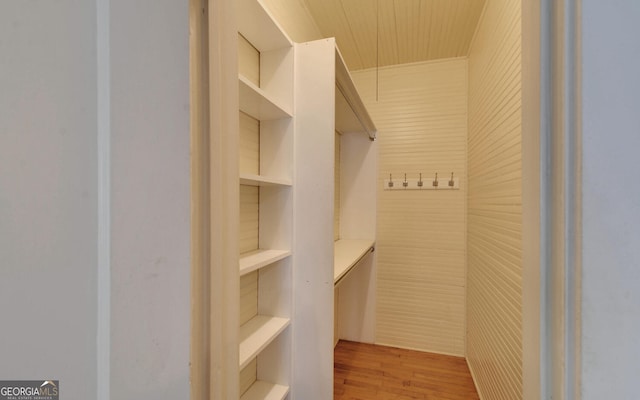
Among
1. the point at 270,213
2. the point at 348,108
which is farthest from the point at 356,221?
the point at 270,213

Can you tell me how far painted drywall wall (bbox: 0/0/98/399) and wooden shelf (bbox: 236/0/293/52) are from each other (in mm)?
847

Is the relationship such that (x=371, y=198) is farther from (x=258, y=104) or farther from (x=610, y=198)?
(x=610, y=198)

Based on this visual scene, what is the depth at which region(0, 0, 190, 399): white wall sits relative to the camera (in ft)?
0.92

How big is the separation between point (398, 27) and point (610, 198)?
2.11 metres

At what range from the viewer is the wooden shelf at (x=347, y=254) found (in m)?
1.56

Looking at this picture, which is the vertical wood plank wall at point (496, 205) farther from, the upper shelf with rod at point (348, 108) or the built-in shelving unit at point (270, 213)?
the built-in shelving unit at point (270, 213)

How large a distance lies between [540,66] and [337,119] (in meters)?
1.87

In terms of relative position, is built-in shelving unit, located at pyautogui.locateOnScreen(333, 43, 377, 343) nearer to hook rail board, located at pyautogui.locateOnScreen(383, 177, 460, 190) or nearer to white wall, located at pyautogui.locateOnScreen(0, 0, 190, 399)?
hook rail board, located at pyautogui.locateOnScreen(383, 177, 460, 190)

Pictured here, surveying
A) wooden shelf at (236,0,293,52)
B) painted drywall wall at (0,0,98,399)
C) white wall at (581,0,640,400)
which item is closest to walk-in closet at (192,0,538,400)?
wooden shelf at (236,0,293,52)

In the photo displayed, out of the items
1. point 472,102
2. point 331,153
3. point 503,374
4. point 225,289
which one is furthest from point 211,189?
point 472,102

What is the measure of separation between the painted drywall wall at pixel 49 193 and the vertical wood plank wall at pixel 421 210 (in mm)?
2479

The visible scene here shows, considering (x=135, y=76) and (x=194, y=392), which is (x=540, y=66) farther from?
(x=194, y=392)

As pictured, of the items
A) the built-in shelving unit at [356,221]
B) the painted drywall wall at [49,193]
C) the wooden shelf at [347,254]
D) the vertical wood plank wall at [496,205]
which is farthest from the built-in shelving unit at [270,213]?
the built-in shelving unit at [356,221]

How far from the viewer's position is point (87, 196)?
329 millimetres
